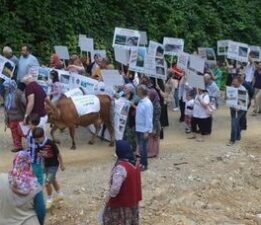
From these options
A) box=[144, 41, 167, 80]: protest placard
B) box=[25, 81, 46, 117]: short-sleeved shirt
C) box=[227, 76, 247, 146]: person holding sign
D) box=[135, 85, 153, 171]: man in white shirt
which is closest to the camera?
box=[135, 85, 153, 171]: man in white shirt

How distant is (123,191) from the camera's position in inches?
358

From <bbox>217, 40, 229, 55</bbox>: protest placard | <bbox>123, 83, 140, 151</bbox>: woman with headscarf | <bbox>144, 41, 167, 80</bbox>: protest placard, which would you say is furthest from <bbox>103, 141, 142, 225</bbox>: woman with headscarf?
<bbox>217, 40, 229, 55</bbox>: protest placard

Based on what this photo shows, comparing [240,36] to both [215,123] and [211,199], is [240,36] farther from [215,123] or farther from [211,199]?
[211,199]

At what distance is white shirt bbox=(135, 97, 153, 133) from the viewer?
13289 millimetres

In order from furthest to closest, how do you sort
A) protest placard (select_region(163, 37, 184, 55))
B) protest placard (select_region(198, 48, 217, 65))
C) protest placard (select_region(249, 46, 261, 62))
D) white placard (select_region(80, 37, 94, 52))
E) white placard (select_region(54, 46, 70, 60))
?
protest placard (select_region(198, 48, 217, 65)) < protest placard (select_region(249, 46, 261, 62)) < white placard (select_region(54, 46, 70, 60)) < white placard (select_region(80, 37, 94, 52)) < protest placard (select_region(163, 37, 184, 55))

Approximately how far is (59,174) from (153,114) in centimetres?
237

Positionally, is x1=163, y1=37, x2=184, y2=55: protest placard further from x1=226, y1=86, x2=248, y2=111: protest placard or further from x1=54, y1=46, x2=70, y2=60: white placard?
x1=226, y1=86, x2=248, y2=111: protest placard

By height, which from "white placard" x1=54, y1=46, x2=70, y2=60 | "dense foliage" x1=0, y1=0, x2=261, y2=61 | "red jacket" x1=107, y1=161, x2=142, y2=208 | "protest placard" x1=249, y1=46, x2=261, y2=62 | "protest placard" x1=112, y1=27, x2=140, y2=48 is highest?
"dense foliage" x1=0, y1=0, x2=261, y2=61

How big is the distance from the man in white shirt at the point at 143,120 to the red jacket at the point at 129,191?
13.7 feet

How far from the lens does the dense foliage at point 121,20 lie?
23156mm

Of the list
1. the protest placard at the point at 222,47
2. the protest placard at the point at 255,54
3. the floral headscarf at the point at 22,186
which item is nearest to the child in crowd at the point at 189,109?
the protest placard at the point at 255,54

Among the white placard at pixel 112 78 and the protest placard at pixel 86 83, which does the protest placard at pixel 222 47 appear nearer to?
the protest placard at pixel 86 83

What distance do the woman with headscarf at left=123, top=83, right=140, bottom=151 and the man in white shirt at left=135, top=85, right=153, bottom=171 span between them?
913mm

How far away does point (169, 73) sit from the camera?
1984 centimetres
